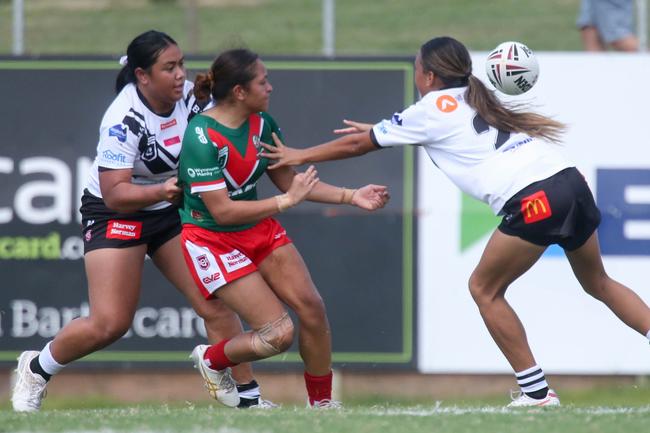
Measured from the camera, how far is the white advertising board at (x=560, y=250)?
9.05m

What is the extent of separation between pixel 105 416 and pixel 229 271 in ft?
3.17

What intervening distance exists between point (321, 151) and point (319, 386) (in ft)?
4.31

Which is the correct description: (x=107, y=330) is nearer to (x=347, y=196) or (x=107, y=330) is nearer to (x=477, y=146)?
(x=347, y=196)

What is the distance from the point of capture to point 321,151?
6.72 metres

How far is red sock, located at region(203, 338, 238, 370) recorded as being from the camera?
22.2 ft

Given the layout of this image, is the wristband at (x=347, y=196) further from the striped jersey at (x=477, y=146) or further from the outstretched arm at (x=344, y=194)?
the striped jersey at (x=477, y=146)

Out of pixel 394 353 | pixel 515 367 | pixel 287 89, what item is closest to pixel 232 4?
pixel 287 89

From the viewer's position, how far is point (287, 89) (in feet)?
30.1

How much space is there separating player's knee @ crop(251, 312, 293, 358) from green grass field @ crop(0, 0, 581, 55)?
19.8 ft

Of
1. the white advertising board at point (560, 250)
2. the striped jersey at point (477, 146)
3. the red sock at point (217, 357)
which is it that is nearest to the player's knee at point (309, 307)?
the red sock at point (217, 357)

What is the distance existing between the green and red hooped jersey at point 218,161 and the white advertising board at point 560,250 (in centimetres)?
269

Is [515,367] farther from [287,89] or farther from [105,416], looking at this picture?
[287,89]

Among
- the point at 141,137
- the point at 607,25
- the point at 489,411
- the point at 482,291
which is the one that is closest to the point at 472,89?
the point at 482,291

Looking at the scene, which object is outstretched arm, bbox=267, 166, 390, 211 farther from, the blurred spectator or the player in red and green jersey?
the blurred spectator
